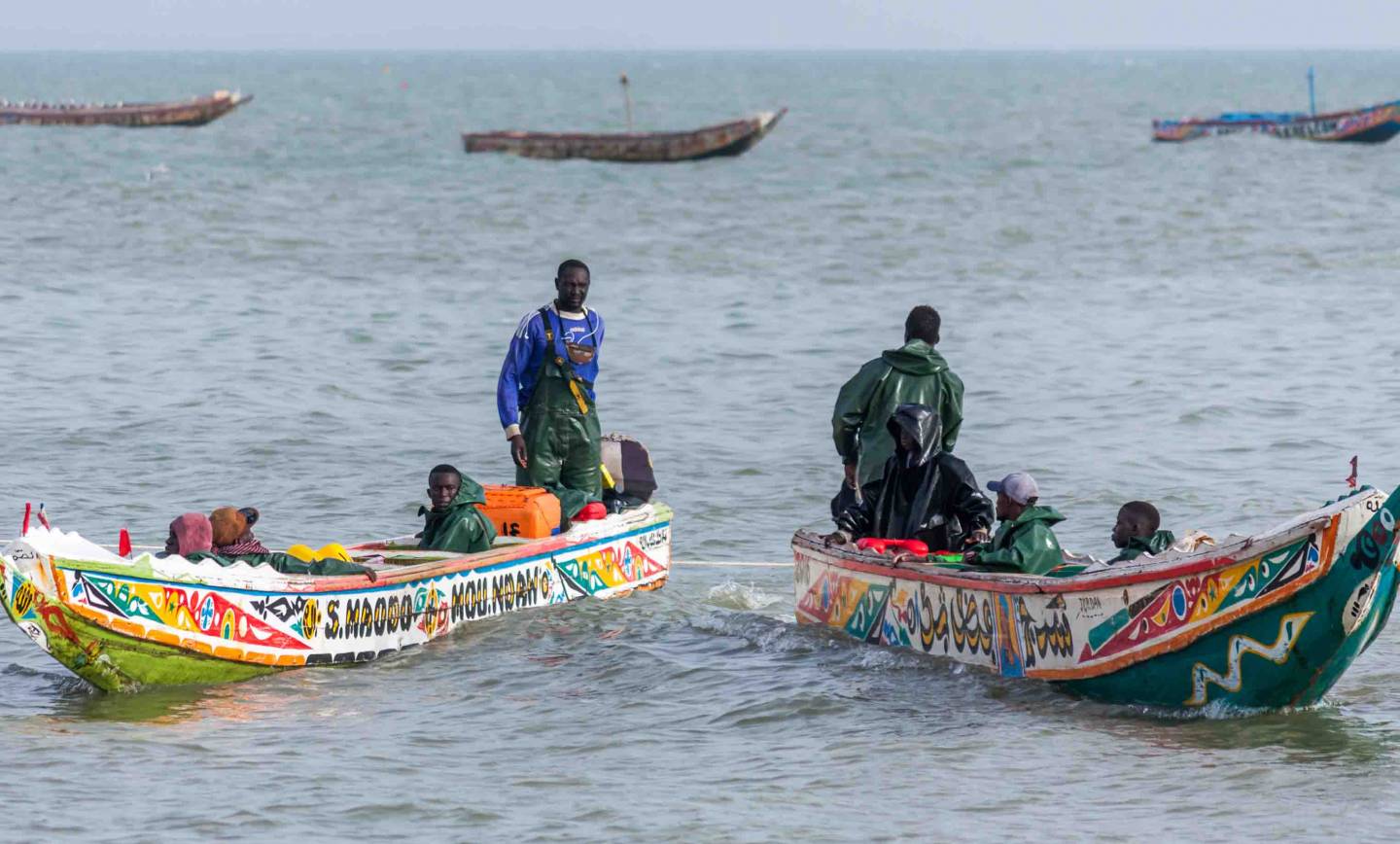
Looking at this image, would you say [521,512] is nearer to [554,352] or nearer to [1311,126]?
[554,352]

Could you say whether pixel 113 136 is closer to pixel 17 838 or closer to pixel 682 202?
pixel 682 202

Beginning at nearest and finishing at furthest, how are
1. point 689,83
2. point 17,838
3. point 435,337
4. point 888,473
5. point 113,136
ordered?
point 17,838 < point 888,473 < point 435,337 < point 113,136 < point 689,83

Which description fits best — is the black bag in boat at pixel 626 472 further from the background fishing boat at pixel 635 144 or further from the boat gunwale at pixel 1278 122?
the boat gunwale at pixel 1278 122

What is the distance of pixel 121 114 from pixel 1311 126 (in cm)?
4502

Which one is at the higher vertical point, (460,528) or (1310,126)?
(1310,126)

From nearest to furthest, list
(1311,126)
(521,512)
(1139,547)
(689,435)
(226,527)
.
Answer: (1139,547)
(226,527)
(521,512)
(689,435)
(1311,126)

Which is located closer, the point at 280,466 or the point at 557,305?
the point at 557,305

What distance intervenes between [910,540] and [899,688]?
0.92 metres

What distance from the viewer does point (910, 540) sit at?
1129cm

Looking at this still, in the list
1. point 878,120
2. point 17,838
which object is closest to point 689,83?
point 878,120

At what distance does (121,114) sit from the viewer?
79750 millimetres

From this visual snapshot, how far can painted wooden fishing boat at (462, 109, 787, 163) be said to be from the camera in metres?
61.7

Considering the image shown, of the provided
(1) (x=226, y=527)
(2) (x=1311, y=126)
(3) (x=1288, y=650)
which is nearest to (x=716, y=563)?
(1) (x=226, y=527)

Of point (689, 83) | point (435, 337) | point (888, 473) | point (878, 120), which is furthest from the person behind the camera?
point (689, 83)
